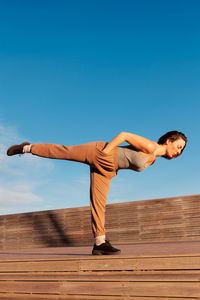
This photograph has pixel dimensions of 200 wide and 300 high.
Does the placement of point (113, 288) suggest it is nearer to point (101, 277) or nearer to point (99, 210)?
point (101, 277)

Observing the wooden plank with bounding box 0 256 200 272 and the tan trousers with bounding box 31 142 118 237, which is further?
the tan trousers with bounding box 31 142 118 237

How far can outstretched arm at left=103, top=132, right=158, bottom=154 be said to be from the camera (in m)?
3.16

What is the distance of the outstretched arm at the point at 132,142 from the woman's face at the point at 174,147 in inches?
8.1

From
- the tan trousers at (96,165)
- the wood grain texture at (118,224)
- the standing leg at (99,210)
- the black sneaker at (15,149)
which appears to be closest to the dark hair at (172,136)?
the tan trousers at (96,165)

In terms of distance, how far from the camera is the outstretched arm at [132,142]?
3.16 metres

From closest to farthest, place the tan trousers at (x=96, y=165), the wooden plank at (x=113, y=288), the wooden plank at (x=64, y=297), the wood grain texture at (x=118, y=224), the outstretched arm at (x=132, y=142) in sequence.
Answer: the wooden plank at (x=113, y=288) → the wooden plank at (x=64, y=297) → the outstretched arm at (x=132, y=142) → the tan trousers at (x=96, y=165) → the wood grain texture at (x=118, y=224)

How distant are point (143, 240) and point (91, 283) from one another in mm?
5851

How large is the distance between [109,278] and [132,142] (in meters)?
1.26

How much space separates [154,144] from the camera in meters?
3.25

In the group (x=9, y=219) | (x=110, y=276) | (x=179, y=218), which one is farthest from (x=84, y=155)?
(x=9, y=219)

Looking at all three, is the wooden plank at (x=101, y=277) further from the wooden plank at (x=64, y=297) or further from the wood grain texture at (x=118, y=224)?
the wood grain texture at (x=118, y=224)

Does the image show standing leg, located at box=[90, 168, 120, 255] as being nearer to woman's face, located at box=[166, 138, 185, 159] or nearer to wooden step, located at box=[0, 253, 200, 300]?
wooden step, located at box=[0, 253, 200, 300]

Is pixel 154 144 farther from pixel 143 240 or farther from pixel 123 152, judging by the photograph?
pixel 143 240

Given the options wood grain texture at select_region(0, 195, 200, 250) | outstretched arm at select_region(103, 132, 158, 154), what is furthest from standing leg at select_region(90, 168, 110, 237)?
wood grain texture at select_region(0, 195, 200, 250)
